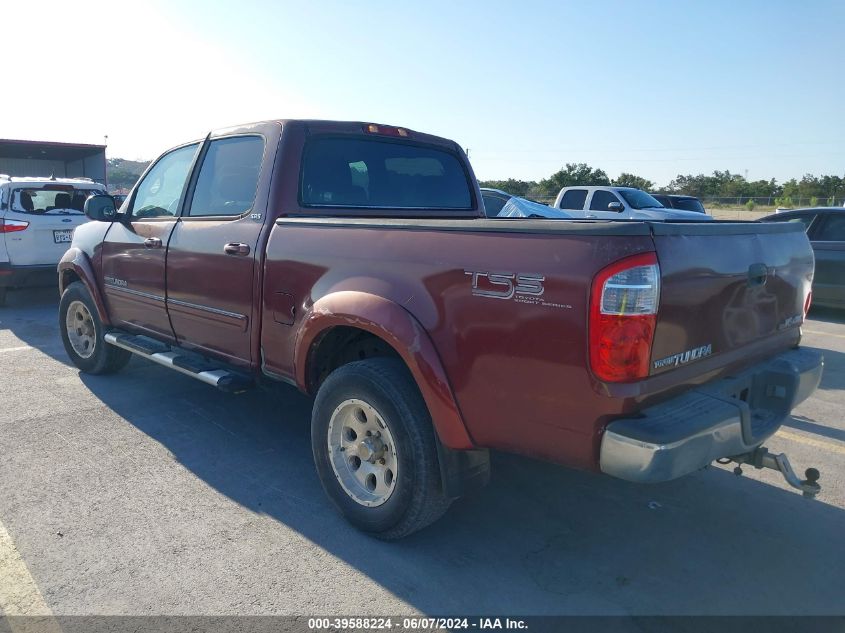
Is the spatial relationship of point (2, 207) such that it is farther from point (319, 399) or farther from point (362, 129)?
point (319, 399)

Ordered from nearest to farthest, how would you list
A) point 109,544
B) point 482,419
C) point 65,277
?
point 482,419 < point 109,544 < point 65,277

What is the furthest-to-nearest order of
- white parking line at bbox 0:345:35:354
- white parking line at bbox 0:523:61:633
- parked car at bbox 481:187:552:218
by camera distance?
parked car at bbox 481:187:552:218, white parking line at bbox 0:345:35:354, white parking line at bbox 0:523:61:633

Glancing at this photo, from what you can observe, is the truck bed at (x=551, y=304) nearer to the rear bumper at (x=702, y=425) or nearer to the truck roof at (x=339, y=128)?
the rear bumper at (x=702, y=425)

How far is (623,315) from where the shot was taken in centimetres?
228

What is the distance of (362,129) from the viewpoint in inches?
163

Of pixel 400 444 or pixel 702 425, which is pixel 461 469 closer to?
pixel 400 444

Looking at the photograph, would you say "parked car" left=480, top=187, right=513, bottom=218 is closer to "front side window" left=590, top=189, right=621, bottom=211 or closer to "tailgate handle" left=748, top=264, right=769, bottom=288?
"front side window" left=590, top=189, right=621, bottom=211

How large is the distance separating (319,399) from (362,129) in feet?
5.97

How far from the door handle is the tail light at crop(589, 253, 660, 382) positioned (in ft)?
7.18

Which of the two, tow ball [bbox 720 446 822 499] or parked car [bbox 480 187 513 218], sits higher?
parked car [bbox 480 187 513 218]

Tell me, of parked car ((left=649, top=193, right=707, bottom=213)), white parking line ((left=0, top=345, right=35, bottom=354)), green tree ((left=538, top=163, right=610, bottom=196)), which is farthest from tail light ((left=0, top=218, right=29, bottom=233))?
green tree ((left=538, top=163, right=610, bottom=196))

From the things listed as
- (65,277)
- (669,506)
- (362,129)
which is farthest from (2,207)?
(669,506)

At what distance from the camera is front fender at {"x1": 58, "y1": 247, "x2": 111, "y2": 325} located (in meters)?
5.39

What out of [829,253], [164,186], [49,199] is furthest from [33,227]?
[829,253]
